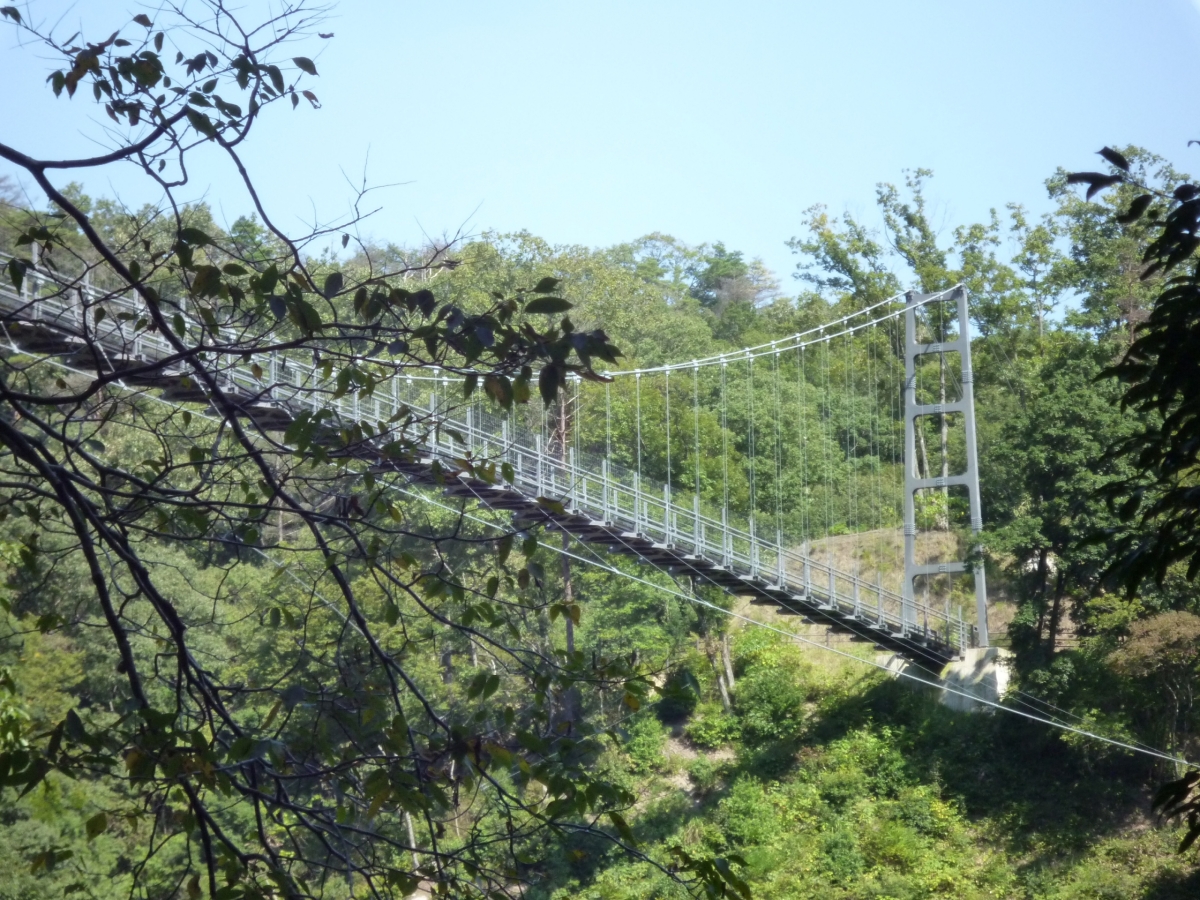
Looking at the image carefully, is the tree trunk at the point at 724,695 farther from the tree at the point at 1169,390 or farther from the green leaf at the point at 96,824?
the green leaf at the point at 96,824

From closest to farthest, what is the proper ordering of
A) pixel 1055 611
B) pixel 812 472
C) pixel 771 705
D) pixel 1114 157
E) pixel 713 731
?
pixel 1114 157, pixel 1055 611, pixel 771 705, pixel 713 731, pixel 812 472

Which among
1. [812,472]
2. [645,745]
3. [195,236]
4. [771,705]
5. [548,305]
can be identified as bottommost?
[645,745]

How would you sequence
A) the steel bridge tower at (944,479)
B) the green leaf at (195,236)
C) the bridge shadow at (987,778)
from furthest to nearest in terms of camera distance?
the steel bridge tower at (944,479), the bridge shadow at (987,778), the green leaf at (195,236)

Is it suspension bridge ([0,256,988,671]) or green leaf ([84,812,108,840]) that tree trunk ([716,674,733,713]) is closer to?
suspension bridge ([0,256,988,671])

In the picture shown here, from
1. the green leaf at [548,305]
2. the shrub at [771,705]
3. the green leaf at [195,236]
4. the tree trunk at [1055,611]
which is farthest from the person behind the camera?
the shrub at [771,705]

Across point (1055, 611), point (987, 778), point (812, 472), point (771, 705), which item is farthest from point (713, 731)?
point (1055, 611)

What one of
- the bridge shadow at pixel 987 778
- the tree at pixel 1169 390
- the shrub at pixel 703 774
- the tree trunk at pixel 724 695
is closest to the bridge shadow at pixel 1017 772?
the bridge shadow at pixel 987 778

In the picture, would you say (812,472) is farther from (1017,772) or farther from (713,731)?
(1017,772)

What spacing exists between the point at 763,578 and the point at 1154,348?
9934mm

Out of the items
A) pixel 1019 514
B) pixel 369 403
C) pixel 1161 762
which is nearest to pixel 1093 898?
pixel 1161 762

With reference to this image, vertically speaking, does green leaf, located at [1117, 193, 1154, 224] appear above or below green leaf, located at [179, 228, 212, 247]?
below

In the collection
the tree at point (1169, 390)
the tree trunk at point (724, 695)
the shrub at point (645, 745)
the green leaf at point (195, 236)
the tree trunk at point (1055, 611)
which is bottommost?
the shrub at point (645, 745)

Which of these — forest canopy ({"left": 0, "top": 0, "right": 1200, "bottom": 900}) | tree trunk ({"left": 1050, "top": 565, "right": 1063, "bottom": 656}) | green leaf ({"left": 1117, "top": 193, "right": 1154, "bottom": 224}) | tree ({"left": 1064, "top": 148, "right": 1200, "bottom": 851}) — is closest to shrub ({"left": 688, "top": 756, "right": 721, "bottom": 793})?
forest canopy ({"left": 0, "top": 0, "right": 1200, "bottom": 900})

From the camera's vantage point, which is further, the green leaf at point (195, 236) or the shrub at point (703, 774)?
the shrub at point (703, 774)
